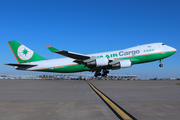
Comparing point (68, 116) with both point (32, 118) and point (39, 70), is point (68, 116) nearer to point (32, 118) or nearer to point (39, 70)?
point (32, 118)

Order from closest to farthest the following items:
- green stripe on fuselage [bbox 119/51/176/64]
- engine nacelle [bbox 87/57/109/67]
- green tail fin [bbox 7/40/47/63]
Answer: engine nacelle [bbox 87/57/109/67] → green stripe on fuselage [bbox 119/51/176/64] → green tail fin [bbox 7/40/47/63]

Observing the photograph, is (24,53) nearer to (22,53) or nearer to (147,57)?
(22,53)

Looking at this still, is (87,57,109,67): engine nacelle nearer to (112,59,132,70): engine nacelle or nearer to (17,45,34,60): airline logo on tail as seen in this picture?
(112,59,132,70): engine nacelle

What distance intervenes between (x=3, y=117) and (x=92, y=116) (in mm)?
2772

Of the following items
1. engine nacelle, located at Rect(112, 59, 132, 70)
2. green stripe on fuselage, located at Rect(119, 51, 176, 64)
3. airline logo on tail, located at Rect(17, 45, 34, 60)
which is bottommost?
engine nacelle, located at Rect(112, 59, 132, 70)

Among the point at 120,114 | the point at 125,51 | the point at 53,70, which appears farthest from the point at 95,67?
the point at 120,114

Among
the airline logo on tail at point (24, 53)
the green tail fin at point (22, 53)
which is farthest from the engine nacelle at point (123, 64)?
the airline logo on tail at point (24, 53)

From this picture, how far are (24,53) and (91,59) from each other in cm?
1528

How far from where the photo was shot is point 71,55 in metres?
31.0

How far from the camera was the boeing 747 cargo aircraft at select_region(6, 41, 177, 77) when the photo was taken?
3145cm

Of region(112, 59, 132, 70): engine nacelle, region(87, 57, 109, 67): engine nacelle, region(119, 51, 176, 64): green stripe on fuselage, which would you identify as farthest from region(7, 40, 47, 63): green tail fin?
region(119, 51, 176, 64): green stripe on fuselage

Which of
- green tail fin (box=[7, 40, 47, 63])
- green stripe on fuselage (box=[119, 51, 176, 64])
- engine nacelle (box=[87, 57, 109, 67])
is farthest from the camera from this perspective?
green tail fin (box=[7, 40, 47, 63])

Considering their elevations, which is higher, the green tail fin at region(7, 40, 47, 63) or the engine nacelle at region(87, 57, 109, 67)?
the green tail fin at region(7, 40, 47, 63)

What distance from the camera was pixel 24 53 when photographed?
36125 millimetres
